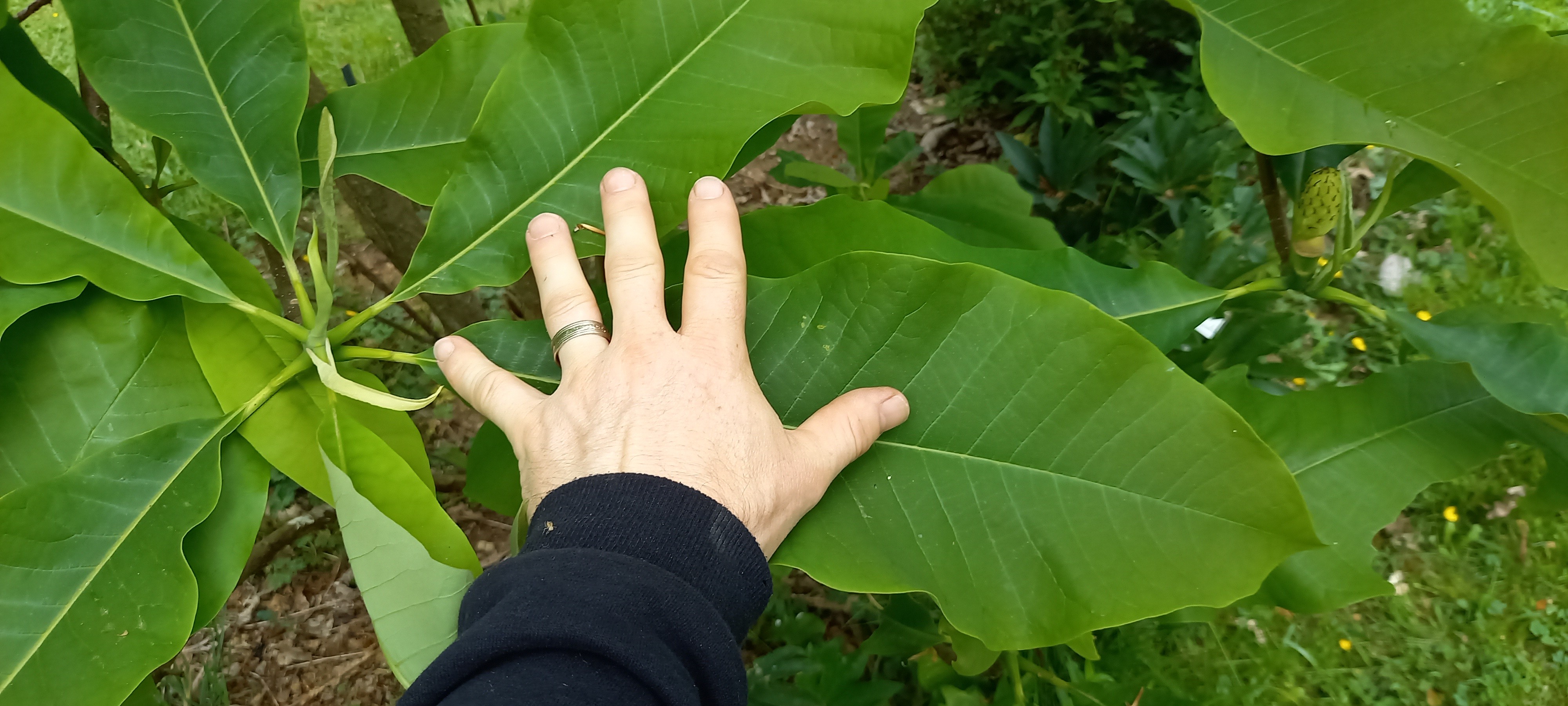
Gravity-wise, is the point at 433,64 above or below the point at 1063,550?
above

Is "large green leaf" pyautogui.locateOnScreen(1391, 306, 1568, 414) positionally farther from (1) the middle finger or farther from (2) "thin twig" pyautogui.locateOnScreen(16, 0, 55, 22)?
(2) "thin twig" pyautogui.locateOnScreen(16, 0, 55, 22)

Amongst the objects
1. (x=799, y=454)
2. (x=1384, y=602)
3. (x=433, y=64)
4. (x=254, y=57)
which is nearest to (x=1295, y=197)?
(x=799, y=454)

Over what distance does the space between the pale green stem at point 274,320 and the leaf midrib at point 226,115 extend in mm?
98

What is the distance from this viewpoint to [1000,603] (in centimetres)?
80

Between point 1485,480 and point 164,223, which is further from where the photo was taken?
point 1485,480

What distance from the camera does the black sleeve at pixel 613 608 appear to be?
25.3 inches

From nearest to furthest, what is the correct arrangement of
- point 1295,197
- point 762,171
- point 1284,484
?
point 1284,484 < point 1295,197 < point 762,171

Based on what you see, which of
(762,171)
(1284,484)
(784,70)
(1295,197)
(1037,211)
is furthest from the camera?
(762,171)

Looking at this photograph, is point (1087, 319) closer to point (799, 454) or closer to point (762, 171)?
point (799, 454)

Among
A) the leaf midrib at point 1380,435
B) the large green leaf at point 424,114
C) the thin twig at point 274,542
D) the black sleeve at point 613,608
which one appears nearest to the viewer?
the black sleeve at point 613,608

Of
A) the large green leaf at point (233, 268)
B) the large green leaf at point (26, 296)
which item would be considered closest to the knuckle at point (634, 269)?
the large green leaf at point (233, 268)

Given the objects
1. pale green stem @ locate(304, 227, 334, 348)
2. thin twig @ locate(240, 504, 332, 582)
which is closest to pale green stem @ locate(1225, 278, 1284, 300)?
pale green stem @ locate(304, 227, 334, 348)

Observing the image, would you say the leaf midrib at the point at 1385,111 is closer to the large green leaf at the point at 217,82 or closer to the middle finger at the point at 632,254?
the middle finger at the point at 632,254

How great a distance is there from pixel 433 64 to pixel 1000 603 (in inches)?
34.8
